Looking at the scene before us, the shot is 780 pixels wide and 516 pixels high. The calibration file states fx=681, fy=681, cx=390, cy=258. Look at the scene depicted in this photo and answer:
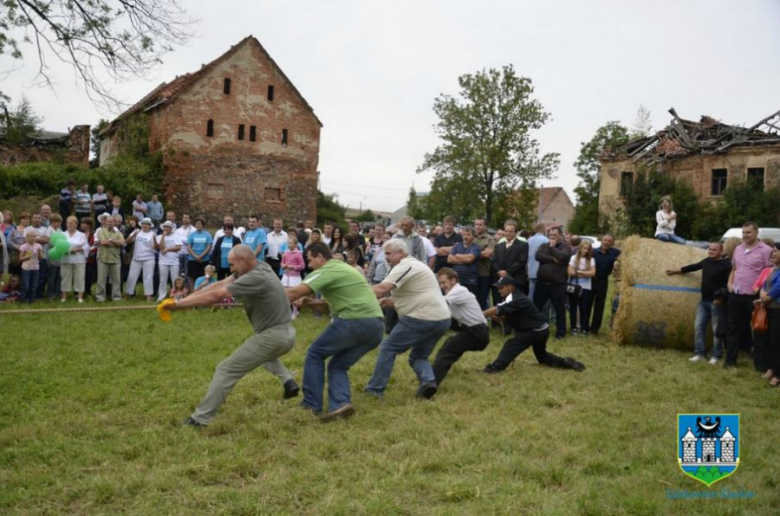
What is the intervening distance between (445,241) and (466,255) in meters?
1.03

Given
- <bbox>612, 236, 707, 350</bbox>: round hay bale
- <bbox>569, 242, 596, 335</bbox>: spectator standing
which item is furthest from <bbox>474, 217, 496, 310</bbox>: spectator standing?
<bbox>612, 236, 707, 350</bbox>: round hay bale

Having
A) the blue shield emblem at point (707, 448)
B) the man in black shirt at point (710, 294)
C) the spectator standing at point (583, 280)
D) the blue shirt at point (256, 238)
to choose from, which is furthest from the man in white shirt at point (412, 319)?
the blue shirt at point (256, 238)

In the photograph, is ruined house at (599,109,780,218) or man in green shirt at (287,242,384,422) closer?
man in green shirt at (287,242,384,422)

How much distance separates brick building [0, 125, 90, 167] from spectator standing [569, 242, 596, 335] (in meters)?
37.6

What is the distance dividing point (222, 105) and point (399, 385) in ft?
102

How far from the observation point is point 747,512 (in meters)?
4.68

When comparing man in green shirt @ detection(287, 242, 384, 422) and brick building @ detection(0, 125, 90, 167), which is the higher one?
brick building @ detection(0, 125, 90, 167)

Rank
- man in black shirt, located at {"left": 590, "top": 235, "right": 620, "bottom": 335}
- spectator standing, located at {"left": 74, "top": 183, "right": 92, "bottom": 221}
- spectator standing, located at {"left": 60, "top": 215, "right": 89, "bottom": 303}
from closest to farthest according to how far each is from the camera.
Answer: man in black shirt, located at {"left": 590, "top": 235, "right": 620, "bottom": 335} < spectator standing, located at {"left": 60, "top": 215, "right": 89, "bottom": 303} < spectator standing, located at {"left": 74, "top": 183, "right": 92, "bottom": 221}

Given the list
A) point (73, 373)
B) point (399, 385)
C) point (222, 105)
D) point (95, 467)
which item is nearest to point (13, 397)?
point (73, 373)

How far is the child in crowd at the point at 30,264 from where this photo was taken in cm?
1327

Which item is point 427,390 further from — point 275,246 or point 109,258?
point 109,258

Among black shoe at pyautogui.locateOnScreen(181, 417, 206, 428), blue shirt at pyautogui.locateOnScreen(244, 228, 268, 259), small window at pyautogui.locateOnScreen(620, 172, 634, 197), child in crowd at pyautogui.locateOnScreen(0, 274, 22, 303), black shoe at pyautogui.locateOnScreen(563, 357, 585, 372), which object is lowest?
black shoe at pyautogui.locateOnScreen(181, 417, 206, 428)

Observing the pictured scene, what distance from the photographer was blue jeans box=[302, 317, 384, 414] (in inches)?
279

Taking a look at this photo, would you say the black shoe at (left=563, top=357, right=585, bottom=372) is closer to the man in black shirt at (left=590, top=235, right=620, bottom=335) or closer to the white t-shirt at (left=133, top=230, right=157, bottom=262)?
the man in black shirt at (left=590, top=235, right=620, bottom=335)
